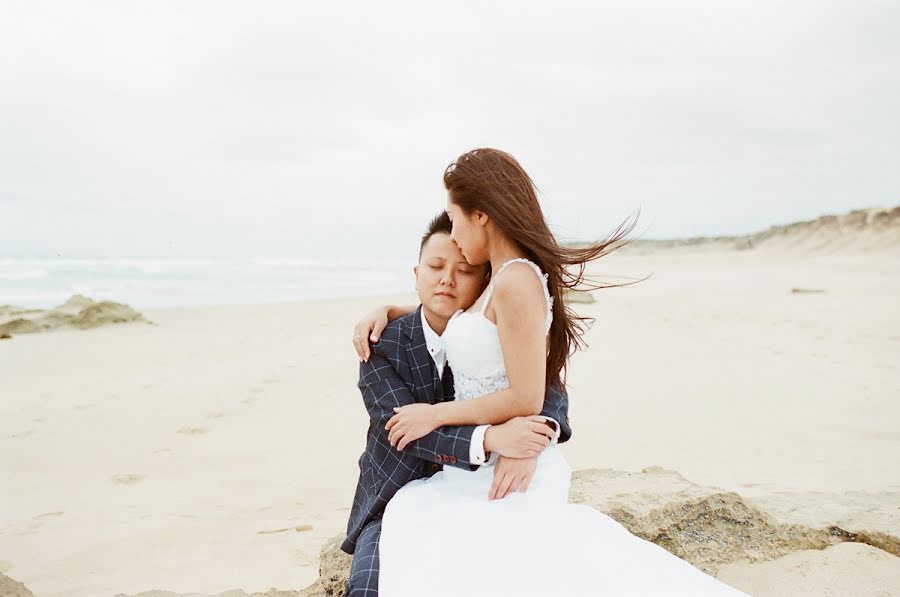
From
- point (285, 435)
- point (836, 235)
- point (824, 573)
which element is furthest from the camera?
point (836, 235)

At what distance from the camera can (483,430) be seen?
2385 mm

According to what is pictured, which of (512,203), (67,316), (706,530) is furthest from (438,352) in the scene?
(67,316)

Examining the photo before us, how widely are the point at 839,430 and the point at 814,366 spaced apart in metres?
2.82

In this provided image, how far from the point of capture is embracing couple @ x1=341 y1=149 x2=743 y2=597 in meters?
2.09

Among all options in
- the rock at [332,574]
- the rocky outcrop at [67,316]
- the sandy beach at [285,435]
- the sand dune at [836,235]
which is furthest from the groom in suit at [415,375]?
the sand dune at [836,235]

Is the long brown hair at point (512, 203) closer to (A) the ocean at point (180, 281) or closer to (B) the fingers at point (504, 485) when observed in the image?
(B) the fingers at point (504, 485)

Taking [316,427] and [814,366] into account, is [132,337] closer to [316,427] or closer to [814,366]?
[316,427]

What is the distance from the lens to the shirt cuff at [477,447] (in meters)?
2.36

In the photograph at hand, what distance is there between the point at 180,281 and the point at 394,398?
84.8ft

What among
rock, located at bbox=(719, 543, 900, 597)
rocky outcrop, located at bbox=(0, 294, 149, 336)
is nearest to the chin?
rock, located at bbox=(719, 543, 900, 597)

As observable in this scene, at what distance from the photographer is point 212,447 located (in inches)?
241

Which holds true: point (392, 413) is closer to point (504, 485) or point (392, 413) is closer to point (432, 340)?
point (432, 340)

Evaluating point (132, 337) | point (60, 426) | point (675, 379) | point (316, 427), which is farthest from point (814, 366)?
point (132, 337)

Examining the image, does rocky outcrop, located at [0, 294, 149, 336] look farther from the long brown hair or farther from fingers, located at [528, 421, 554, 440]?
fingers, located at [528, 421, 554, 440]
